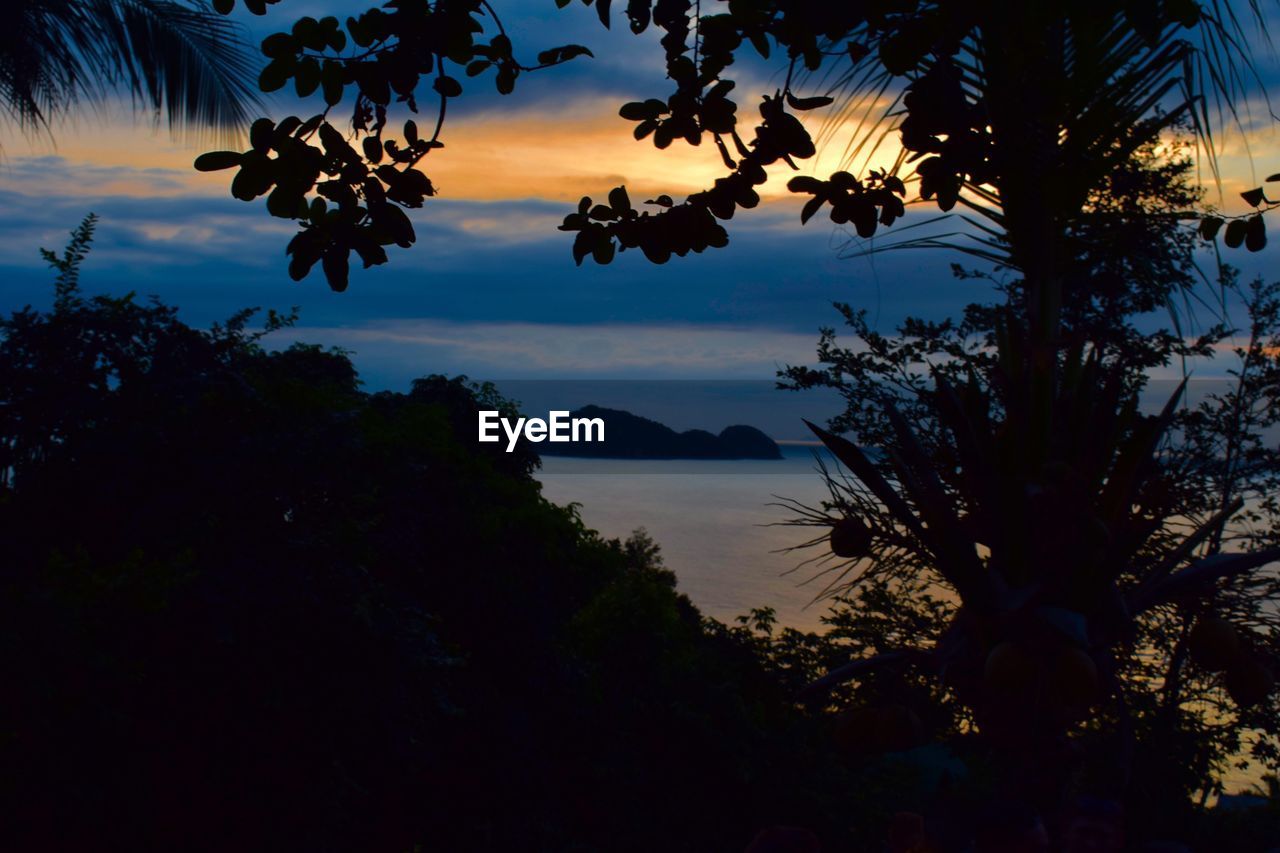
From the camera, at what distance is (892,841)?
2.70 meters

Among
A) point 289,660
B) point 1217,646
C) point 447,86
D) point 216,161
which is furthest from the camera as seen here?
point 289,660

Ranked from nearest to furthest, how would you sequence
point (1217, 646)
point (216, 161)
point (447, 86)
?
point (216, 161) → point (1217, 646) → point (447, 86)

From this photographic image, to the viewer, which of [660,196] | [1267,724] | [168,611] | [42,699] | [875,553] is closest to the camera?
[660,196]

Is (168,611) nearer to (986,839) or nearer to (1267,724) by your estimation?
(986,839)

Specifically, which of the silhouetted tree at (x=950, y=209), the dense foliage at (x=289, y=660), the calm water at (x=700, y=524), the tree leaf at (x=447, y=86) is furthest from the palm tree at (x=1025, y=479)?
the calm water at (x=700, y=524)

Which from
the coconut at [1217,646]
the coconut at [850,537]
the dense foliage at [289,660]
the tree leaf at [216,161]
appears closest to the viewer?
the tree leaf at [216,161]

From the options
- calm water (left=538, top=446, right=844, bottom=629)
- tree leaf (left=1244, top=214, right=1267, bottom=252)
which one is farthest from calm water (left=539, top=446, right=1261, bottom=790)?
tree leaf (left=1244, top=214, right=1267, bottom=252)

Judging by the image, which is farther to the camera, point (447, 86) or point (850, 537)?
point (850, 537)

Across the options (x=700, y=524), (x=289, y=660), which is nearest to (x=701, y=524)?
(x=700, y=524)

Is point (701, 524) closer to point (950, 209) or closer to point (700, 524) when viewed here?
point (700, 524)

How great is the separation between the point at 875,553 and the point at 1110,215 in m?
2.62

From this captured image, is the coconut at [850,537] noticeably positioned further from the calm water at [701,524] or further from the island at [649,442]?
the island at [649,442]

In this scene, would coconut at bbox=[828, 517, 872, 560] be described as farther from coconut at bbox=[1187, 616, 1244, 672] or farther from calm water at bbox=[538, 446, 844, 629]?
calm water at bbox=[538, 446, 844, 629]

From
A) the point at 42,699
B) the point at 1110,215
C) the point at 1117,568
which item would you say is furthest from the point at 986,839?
the point at 42,699
